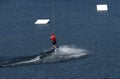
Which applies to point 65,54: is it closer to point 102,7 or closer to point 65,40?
point 65,40

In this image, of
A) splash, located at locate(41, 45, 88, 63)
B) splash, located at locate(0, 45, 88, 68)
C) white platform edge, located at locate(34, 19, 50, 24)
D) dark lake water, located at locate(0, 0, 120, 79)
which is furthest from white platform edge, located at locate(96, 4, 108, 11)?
splash, located at locate(0, 45, 88, 68)

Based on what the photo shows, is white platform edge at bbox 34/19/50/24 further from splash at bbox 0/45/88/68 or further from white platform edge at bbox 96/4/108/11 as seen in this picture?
splash at bbox 0/45/88/68

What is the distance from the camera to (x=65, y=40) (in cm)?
14050

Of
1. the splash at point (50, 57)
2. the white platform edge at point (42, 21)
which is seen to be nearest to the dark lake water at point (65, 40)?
the splash at point (50, 57)

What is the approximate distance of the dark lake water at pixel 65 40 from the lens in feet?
378

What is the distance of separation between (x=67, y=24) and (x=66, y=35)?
1535 centimetres

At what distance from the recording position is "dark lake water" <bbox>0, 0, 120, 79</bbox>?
115 meters

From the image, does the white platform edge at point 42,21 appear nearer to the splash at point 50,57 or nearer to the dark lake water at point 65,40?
the dark lake water at point 65,40

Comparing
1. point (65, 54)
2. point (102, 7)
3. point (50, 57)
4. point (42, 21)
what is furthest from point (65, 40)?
point (102, 7)

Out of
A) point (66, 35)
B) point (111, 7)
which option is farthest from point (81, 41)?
point (111, 7)

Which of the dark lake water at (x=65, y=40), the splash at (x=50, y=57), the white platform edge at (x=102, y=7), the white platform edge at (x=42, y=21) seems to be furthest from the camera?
the white platform edge at (x=102, y=7)

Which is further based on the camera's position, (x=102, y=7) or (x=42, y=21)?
(x=102, y=7)

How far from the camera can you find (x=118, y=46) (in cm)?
13238

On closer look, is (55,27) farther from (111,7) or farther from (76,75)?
(76,75)
